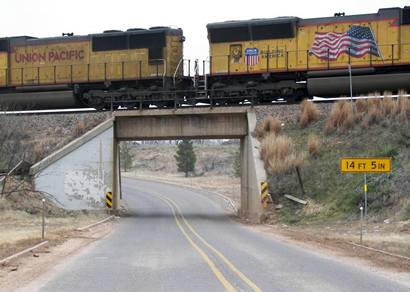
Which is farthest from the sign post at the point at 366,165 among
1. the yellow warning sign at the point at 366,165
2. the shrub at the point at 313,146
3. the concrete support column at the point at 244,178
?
the concrete support column at the point at 244,178

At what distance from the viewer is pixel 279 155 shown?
2703 cm

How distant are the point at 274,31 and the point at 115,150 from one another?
11691 mm

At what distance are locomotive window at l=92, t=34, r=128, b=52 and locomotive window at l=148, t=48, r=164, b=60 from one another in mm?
1704

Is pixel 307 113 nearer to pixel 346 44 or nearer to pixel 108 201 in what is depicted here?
pixel 346 44

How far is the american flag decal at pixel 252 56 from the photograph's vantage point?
30.2 meters

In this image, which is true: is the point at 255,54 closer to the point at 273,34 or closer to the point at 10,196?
the point at 273,34

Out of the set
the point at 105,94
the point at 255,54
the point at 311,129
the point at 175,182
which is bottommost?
the point at 175,182

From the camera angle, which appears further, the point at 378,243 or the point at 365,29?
the point at 365,29

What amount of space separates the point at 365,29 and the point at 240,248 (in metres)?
18.6

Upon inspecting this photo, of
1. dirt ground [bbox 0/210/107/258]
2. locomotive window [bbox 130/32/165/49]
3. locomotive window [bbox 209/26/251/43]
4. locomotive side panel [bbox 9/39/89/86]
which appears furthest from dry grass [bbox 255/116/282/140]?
locomotive side panel [bbox 9/39/89/86]

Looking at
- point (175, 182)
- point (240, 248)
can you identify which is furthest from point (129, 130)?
point (175, 182)

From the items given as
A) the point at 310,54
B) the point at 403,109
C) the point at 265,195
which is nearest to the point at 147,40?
the point at 310,54

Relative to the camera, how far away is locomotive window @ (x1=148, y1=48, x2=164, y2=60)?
105 ft

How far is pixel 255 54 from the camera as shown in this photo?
30234mm
